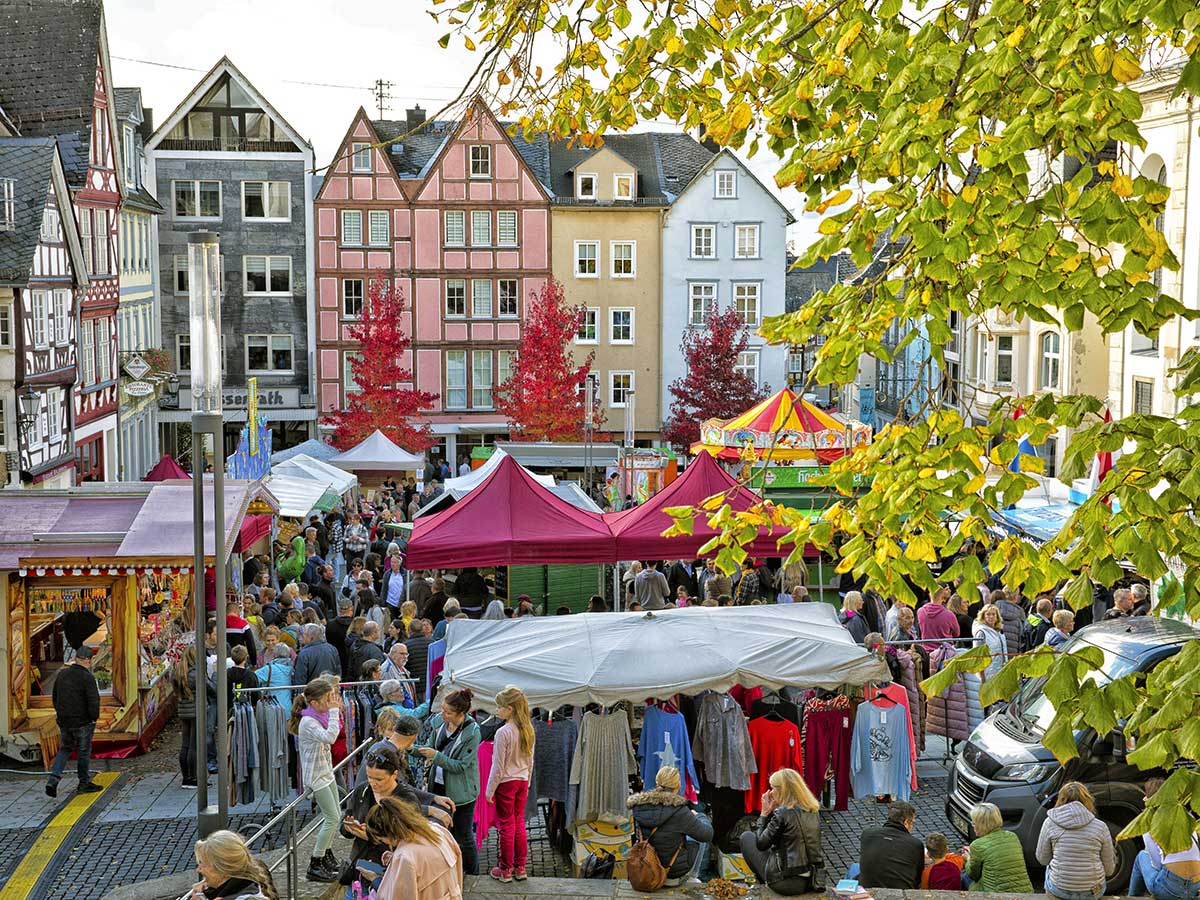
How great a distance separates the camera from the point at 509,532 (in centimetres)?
1895

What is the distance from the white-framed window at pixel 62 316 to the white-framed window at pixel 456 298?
763 inches

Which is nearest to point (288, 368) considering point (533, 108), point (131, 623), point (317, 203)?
point (317, 203)

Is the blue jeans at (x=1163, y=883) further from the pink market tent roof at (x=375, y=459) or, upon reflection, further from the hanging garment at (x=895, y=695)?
the pink market tent roof at (x=375, y=459)

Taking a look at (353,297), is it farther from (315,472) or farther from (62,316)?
(315,472)

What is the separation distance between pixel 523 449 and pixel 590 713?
31.9 metres

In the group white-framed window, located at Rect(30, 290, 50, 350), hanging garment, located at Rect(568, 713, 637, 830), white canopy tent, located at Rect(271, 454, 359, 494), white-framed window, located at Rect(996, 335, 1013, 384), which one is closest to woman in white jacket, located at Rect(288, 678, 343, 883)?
hanging garment, located at Rect(568, 713, 637, 830)

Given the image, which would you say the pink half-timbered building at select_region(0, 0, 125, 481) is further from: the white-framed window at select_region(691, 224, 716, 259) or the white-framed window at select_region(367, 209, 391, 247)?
the white-framed window at select_region(691, 224, 716, 259)

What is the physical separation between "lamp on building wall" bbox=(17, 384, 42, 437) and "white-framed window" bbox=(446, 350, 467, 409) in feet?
77.8

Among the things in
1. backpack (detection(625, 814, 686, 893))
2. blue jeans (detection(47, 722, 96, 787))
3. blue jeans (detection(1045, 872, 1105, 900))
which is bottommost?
blue jeans (detection(47, 722, 96, 787))

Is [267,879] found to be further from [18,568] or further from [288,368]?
[288,368]

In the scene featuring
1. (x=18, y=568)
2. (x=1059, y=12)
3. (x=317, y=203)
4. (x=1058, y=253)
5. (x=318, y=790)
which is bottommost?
(x=318, y=790)

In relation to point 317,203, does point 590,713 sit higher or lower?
lower

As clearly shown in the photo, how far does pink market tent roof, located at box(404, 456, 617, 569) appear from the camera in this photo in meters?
18.8

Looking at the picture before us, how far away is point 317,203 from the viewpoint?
5122 centimetres
